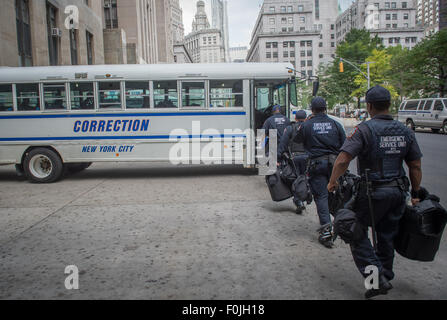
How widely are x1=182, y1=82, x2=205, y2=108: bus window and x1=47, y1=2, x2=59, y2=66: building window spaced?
48.2ft

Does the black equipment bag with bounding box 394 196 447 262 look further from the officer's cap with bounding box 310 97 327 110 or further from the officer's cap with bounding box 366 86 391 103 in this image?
the officer's cap with bounding box 310 97 327 110

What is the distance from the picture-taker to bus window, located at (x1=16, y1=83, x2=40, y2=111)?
33.2 feet

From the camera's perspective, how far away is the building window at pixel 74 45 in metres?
23.6

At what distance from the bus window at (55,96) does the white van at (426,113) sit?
21.0 meters

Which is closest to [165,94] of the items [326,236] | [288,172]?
[288,172]

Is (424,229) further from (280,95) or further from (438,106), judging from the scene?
(438,106)

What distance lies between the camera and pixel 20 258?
4523 millimetres

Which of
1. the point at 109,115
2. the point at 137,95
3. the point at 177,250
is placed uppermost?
the point at 137,95

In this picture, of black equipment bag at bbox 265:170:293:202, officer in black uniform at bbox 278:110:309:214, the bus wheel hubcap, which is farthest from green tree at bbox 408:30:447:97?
the bus wheel hubcap

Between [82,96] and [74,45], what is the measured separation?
16185mm

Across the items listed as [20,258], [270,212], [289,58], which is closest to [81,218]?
[20,258]

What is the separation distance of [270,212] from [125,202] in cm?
304

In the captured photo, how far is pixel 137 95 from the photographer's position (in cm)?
1024

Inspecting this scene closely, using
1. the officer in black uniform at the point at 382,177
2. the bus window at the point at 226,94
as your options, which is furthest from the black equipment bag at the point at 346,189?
the bus window at the point at 226,94
